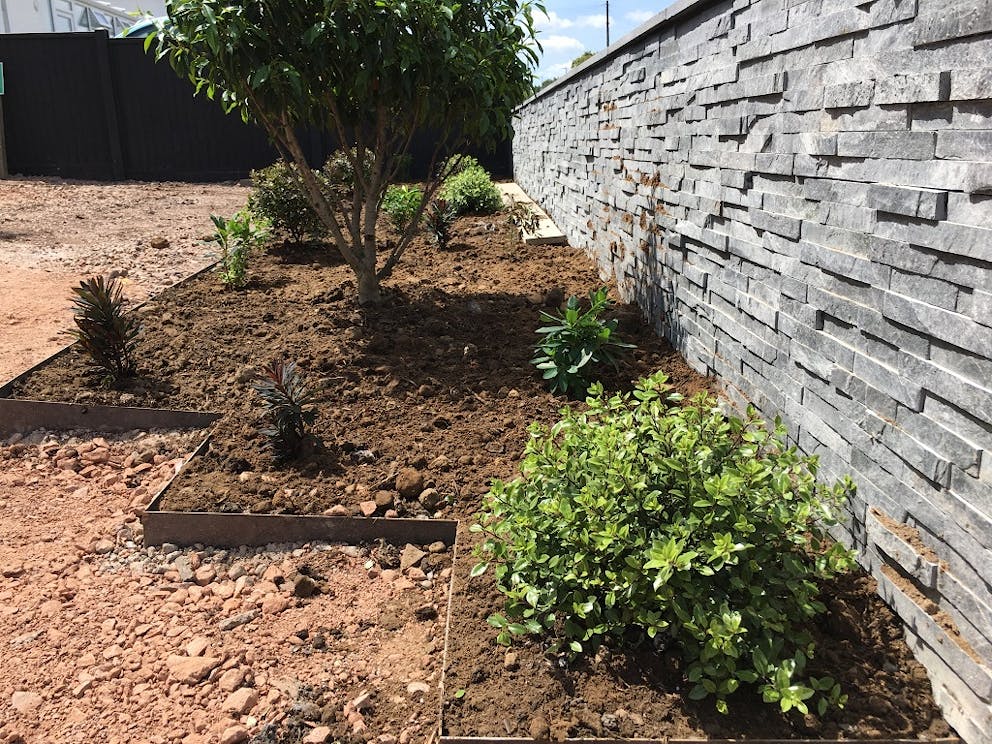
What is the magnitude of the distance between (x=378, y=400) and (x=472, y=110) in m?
2.25

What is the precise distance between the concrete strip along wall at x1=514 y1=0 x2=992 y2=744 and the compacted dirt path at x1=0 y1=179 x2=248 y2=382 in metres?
4.21

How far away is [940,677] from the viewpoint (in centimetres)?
180

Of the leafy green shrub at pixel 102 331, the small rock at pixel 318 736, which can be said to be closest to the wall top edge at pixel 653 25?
the small rock at pixel 318 736

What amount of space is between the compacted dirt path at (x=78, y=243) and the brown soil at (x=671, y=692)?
3.88 metres

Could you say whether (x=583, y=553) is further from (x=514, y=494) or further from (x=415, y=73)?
(x=415, y=73)

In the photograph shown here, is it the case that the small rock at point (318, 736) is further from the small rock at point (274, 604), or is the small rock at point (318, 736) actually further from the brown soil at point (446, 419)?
the small rock at point (274, 604)

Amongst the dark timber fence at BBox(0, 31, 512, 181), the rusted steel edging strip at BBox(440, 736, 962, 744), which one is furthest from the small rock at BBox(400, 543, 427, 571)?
the dark timber fence at BBox(0, 31, 512, 181)

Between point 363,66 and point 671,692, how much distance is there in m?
3.70

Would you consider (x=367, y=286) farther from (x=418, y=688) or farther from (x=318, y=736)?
(x=318, y=736)

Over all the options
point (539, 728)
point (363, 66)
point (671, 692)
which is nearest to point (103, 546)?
point (539, 728)

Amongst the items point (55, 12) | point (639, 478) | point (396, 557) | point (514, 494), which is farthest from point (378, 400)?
point (55, 12)

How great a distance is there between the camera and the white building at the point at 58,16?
20797 mm

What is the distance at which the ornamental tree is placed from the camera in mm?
4227

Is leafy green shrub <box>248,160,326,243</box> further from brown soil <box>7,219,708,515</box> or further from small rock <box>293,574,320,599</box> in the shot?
small rock <box>293,574,320,599</box>
